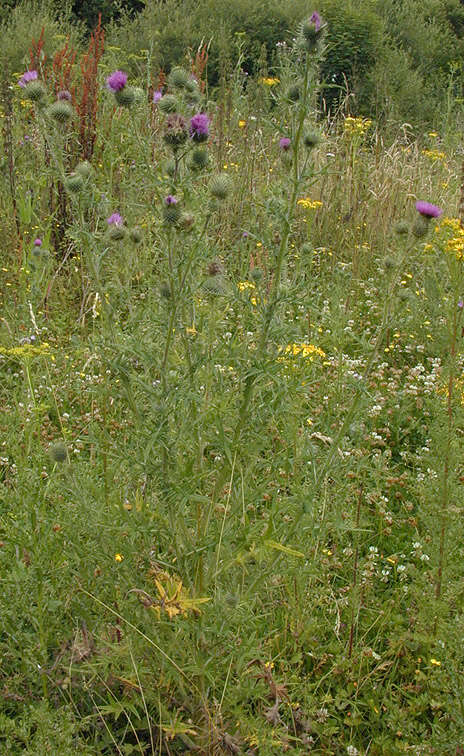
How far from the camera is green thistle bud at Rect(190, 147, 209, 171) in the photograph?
1683mm

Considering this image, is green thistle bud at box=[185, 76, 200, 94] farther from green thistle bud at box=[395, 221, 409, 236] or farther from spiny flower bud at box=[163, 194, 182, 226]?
green thistle bud at box=[395, 221, 409, 236]

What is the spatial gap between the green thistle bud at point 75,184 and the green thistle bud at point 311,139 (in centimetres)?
57

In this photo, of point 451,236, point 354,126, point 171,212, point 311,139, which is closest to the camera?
point 171,212

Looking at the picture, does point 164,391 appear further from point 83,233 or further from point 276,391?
point 83,233

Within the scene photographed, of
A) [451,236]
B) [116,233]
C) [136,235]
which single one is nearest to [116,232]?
[116,233]

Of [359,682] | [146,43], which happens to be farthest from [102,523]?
[146,43]

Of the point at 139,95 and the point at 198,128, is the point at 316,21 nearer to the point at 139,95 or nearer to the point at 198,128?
the point at 198,128

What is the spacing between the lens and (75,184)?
1.86 meters

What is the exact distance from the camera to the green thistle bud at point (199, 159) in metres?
1.68

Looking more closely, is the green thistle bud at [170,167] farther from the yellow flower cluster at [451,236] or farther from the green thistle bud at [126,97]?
the yellow flower cluster at [451,236]

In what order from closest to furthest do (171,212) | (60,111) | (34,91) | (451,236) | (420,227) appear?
(171,212)
(420,227)
(60,111)
(34,91)
(451,236)

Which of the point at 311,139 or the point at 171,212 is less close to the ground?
the point at 311,139

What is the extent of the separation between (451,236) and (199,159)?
242cm

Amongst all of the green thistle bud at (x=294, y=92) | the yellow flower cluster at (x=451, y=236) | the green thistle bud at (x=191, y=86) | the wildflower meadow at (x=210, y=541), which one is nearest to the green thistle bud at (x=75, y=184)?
the wildflower meadow at (x=210, y=541)
